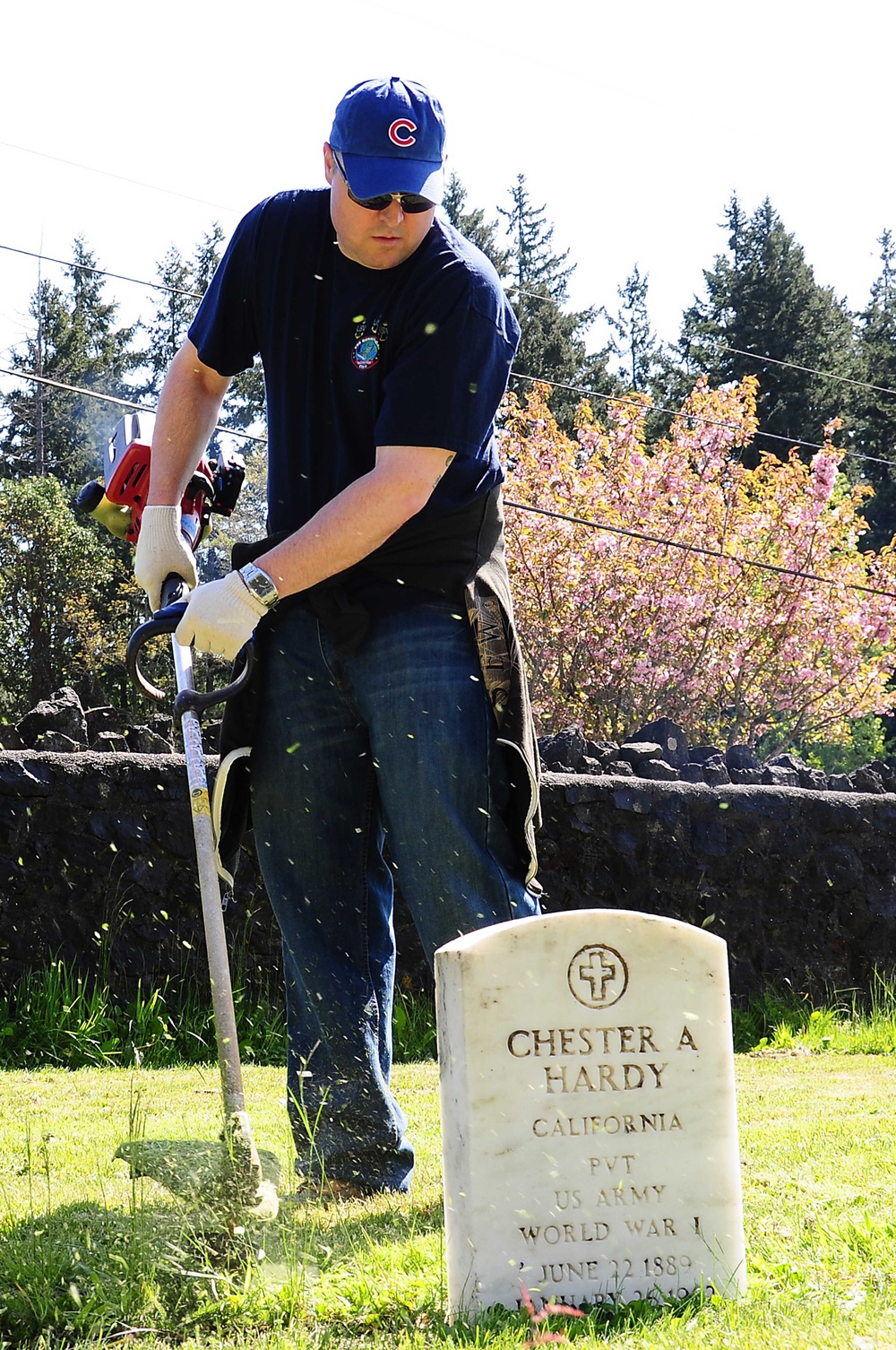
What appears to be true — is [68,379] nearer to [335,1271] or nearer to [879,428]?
[879,428]

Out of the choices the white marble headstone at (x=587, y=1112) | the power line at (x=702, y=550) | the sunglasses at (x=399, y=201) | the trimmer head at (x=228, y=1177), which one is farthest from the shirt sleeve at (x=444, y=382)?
the power line at (x=702, y=550)

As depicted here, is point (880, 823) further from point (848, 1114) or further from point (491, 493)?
point (491, 493)

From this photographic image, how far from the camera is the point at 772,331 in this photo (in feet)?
116

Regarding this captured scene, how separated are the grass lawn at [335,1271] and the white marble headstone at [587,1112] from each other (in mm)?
77

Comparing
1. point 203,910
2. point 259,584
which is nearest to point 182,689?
point 259,584

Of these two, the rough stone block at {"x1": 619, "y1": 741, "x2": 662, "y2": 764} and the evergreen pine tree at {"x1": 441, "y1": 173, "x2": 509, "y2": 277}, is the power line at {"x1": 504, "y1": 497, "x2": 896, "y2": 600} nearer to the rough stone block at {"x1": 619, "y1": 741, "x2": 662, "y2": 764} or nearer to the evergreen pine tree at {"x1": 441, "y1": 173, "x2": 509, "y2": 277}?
the rough stone block at {"x1": 619, "y1": 741, "x2": 662, "y2": 764}

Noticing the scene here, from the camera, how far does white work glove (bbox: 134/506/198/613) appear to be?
305cm

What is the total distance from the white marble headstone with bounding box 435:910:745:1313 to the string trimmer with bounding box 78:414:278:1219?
1.69 feet

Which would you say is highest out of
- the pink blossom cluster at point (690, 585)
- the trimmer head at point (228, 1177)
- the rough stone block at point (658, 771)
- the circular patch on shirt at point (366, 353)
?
the pink blossom cluster at point (690, 585)

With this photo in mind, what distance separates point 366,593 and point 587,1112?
3.79ft

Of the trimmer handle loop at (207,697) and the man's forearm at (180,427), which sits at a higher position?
the man's forearm at (180,427)

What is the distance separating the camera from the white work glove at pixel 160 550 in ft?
10.0

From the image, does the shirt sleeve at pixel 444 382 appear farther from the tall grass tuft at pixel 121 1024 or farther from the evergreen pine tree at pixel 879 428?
the evergreen pine tree at pixel 879 428

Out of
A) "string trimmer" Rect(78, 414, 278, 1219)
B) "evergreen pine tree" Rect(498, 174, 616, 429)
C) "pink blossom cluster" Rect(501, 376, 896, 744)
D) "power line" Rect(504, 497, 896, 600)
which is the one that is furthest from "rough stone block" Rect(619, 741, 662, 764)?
"evergreen pine tree" Rect(498, 174, 616, 429)
